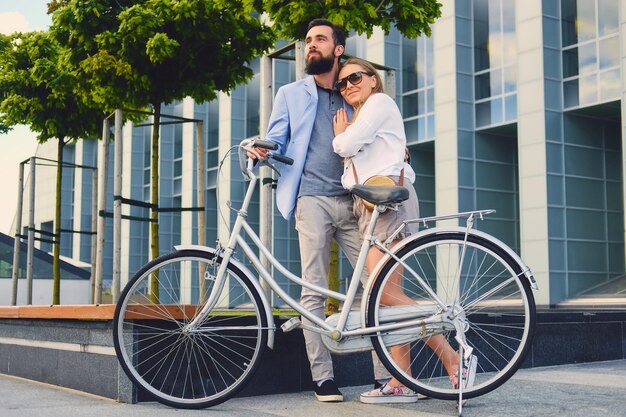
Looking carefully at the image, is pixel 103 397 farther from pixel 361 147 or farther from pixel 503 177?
pixel 503 177

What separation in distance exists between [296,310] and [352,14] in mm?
3502

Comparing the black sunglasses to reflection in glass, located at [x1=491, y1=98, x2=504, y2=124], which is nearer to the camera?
the black sunglasses

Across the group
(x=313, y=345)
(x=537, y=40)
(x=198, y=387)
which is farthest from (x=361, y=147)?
(x=537, y=40)

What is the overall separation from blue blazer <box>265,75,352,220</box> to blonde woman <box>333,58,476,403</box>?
209mm

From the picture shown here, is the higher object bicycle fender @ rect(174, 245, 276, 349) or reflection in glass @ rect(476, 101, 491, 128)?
reflection in glass @ rect(476, 101, 491, 128)

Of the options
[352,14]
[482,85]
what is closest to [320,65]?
[352,14]

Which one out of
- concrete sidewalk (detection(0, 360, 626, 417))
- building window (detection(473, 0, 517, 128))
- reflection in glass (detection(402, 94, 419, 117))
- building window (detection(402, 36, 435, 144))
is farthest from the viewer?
reflection in glass (detection(402, 94, 419, 117))

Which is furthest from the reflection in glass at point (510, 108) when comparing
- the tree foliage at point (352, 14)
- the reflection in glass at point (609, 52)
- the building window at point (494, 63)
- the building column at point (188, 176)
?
the tree foliage at point (352, 14)

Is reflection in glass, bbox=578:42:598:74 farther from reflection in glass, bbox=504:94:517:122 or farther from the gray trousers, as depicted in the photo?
the gray trousers

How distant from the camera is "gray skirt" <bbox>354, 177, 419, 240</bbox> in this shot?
4.41m

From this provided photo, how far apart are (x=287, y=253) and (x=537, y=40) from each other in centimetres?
1347

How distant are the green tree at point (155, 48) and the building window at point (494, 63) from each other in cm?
1592

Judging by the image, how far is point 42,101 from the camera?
12047 millimetres

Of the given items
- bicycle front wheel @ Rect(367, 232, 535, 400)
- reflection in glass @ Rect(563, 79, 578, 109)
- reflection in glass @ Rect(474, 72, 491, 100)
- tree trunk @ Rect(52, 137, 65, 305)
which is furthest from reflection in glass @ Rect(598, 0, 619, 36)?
bicycle front wheel @ Rect(367, 232, 535, 400)
